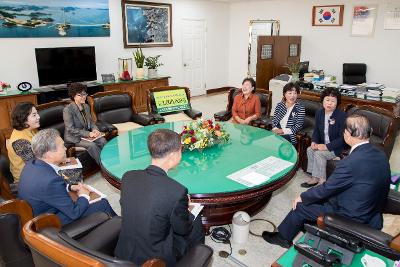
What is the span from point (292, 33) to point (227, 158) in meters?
6.18

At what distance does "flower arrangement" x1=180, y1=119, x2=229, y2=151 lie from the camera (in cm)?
293

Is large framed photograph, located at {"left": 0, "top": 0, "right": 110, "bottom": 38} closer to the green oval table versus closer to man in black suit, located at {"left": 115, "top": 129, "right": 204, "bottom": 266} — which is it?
the green oval table

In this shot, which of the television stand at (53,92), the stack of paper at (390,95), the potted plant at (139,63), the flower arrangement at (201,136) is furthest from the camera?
the potted plant at (139,63)

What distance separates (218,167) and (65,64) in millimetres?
4384

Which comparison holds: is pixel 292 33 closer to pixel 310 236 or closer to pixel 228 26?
pixel 228 26

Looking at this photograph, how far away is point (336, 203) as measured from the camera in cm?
227

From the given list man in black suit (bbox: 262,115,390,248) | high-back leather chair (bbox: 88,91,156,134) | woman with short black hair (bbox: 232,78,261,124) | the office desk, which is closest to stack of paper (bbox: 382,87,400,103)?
woman with short black hair (bbox: 232,78,261,124)

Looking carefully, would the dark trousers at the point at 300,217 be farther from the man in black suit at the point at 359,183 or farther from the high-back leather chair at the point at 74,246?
the high-back leather chair at the point at 74,246

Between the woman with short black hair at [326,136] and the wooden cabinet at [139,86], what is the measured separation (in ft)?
13.7

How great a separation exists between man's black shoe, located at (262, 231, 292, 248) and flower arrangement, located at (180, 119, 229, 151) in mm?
955

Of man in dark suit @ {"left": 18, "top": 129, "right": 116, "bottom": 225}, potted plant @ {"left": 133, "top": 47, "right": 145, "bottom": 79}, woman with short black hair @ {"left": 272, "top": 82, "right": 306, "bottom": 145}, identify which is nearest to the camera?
man in dark suit @ {"left": 18, "top": 129, "right": 116, "bottom": 225}

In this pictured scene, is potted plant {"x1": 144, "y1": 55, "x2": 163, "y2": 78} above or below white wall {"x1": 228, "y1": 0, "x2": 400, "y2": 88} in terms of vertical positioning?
below

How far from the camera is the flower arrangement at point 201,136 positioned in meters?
2.93

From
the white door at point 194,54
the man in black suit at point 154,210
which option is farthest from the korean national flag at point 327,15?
the man in black suit at point 154,210
